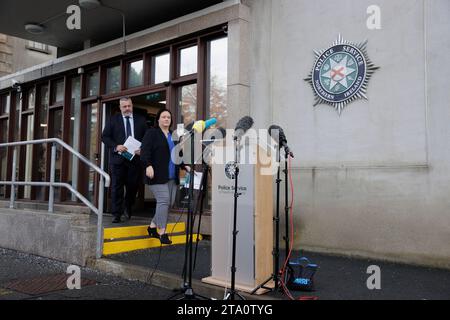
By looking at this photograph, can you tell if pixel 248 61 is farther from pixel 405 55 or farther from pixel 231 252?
pixel 231 252

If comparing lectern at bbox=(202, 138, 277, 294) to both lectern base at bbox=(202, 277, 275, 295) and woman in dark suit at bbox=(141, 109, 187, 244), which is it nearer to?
lectern base at bbox=(202, 277, 275, 295)

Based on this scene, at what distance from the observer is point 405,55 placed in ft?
18.4

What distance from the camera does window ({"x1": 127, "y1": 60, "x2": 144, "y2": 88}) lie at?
29.1 ft

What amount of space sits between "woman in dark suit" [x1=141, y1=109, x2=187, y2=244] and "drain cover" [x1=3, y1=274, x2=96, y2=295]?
1332 mm

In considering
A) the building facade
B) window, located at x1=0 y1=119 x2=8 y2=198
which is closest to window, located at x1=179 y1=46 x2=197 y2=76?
the building facade

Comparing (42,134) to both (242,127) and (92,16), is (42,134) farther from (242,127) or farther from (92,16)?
(242,127)

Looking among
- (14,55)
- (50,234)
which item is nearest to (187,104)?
(50,234)

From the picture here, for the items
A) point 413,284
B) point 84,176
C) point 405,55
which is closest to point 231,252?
point 413,284

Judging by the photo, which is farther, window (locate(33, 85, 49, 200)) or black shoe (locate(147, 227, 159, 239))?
window (locate(33, 85, 49, 200))

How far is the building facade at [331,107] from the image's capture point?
17.6ft

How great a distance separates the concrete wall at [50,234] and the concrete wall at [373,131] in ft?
9.66

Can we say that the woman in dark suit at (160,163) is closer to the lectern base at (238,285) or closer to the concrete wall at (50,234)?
the concrete wall at (50,234)

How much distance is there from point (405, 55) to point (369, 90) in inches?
23.6

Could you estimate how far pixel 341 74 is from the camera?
6113 millimetres
